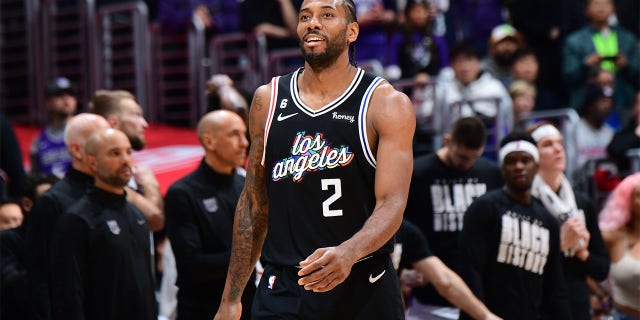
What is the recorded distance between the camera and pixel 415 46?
480 inches

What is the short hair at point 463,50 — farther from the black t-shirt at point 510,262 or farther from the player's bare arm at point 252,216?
the player's bare arm at point 252,216

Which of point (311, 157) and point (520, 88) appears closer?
point (311, 157)

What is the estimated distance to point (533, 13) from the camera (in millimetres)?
12891

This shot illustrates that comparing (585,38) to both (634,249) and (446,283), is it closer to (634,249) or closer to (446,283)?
(634,249)

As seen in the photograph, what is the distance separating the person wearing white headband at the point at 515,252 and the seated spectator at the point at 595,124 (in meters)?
4.12

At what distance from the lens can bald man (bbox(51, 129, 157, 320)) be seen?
6191 mm

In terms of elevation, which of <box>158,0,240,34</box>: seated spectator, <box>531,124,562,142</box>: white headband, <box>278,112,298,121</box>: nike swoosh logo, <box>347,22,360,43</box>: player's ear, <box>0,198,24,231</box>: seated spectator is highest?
<box>158,0,240,34</box>: seated spectator

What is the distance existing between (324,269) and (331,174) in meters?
0.58

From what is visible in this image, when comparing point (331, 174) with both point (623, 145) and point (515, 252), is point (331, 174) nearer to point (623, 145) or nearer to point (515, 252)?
point (515, 252)

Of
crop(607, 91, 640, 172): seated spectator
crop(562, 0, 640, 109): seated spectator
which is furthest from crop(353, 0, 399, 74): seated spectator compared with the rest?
crop(607, 91, 640, 172): seated spectator

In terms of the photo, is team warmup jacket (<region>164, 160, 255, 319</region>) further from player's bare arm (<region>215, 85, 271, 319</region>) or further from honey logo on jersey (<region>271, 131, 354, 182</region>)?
honey logo on jersey (<region>271, 131, 354, 182</region>)

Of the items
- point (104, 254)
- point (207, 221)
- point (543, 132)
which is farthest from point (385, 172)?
point (543, 132)

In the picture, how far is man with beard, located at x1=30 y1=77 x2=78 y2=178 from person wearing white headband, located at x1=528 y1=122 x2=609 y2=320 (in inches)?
173

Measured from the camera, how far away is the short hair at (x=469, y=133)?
788 centimetres
